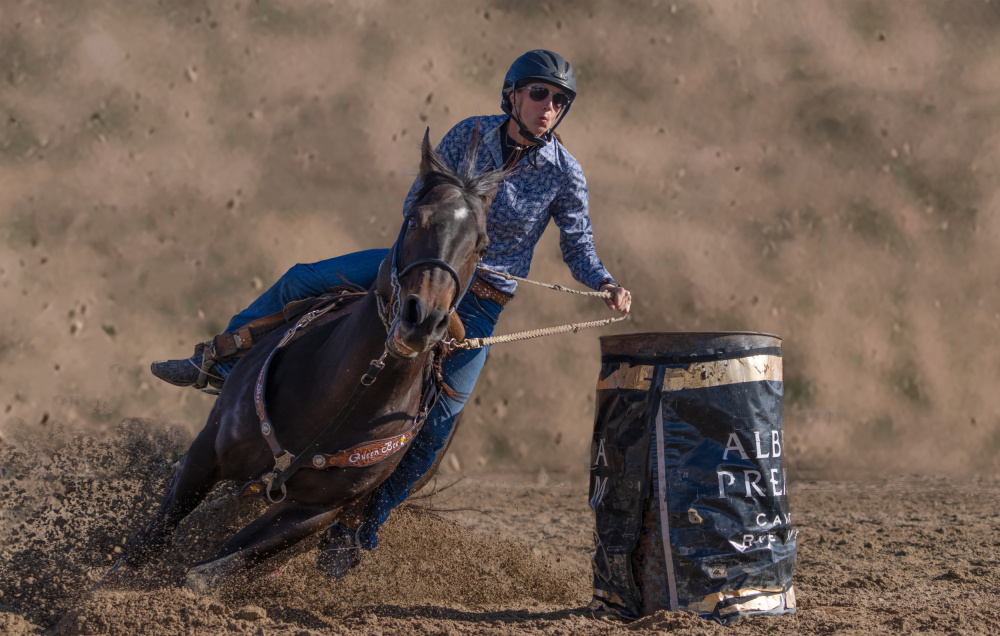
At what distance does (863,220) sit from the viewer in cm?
966

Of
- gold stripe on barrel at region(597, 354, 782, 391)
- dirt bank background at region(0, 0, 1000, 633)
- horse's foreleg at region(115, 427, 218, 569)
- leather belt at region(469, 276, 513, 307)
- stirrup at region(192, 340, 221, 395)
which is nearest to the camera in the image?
gold stripe on barrel at region(597, 354, 782, 391)

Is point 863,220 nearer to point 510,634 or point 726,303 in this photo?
point 726,303

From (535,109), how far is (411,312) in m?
1.44

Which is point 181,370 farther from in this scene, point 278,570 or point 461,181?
point 461,181

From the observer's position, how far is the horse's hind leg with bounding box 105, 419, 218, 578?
3537 millimetres

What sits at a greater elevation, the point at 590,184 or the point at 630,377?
the point at 590,184

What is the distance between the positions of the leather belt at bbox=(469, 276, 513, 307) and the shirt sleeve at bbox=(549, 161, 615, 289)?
34 cm

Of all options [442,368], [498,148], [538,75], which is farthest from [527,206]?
[442,368]

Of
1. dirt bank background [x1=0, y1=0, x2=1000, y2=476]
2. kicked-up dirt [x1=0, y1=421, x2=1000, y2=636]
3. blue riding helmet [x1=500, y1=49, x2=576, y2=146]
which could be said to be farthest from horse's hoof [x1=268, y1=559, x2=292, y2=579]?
dirt bank background [x1=0, y1=0, x2=1000, y2=476]

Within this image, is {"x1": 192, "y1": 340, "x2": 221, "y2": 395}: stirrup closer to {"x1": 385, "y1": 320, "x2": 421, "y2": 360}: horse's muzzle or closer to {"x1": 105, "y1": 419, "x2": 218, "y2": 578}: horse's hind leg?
{"x1": 105, "y1": 419, "x2": 218, "y2": 578}: horse's hind leg

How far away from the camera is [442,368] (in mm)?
3656

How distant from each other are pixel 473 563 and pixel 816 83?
7875mm

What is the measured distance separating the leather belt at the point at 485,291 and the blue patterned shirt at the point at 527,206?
2cm

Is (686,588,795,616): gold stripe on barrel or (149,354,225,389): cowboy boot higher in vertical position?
(149,354,225,389): cowboy boot
